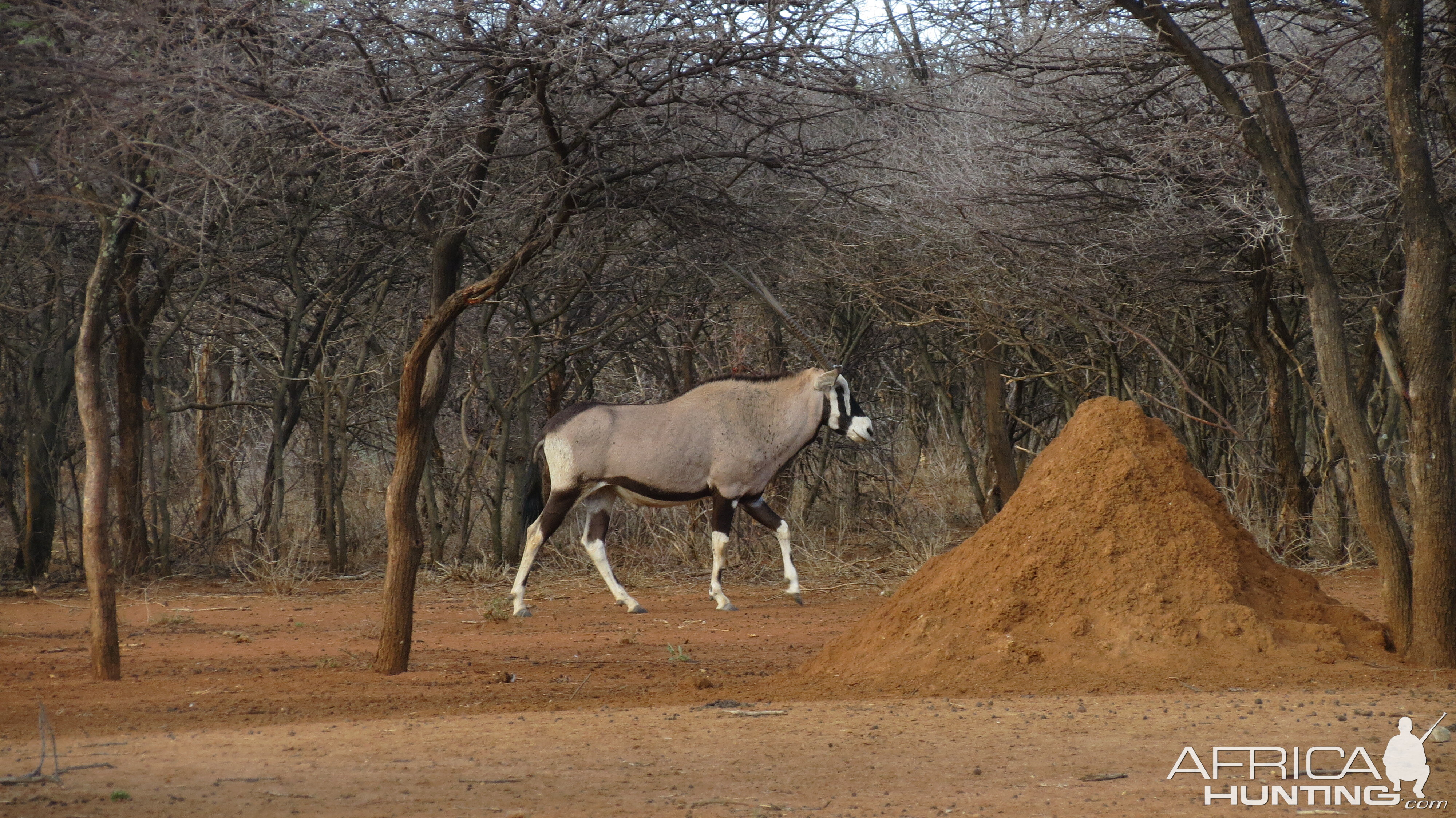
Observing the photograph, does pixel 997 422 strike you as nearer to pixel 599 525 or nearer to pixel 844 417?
pixel 844 417

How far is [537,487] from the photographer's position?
1274 centimetres

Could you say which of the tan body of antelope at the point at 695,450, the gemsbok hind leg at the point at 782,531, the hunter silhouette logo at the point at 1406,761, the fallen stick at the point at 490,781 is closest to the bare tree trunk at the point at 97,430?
the fallen stick at the point at 490,781

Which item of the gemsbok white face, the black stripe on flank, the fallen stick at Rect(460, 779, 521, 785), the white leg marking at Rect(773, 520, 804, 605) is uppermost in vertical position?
the gemsbok white face

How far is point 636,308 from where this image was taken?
1384 cm

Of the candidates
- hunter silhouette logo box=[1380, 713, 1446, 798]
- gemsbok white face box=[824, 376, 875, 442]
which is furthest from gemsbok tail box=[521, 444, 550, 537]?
hunter silhouette logo box=[1380, 713, 1446, 798]

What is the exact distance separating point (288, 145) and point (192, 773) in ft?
14.7

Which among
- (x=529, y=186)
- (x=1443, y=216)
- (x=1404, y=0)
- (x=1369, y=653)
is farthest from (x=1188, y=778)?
(x=529, y=186)

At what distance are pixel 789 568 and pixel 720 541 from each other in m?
0.72

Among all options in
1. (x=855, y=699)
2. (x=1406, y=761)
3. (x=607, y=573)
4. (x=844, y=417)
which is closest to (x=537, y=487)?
(x=607, y=573)

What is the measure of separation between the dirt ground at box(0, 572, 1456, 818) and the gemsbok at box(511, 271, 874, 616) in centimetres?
257

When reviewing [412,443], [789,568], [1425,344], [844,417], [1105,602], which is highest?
[1425,344]

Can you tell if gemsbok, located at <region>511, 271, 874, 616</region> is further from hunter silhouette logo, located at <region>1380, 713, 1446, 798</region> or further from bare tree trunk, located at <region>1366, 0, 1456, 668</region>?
hunter silhouette logo, located at <region>1380, 713, 1446, 798</region>

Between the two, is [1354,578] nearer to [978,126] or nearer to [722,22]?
[978,126]

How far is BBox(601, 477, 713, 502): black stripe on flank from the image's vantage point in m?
11.8
